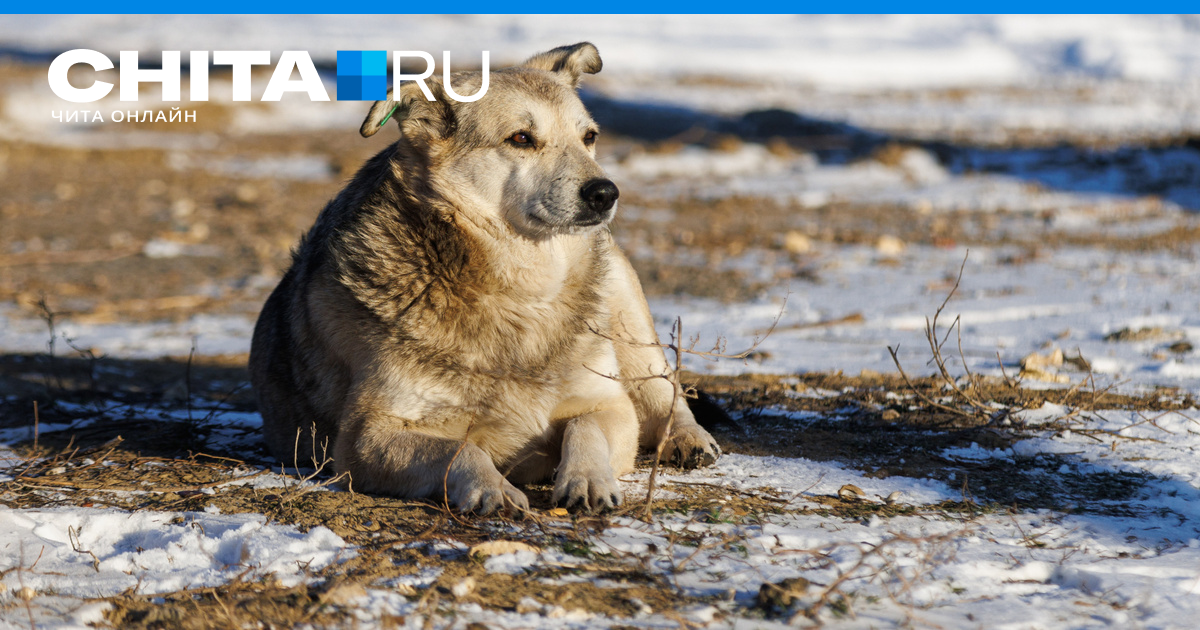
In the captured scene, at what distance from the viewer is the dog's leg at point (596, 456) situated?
333 centimetres

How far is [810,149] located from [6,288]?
49.4 ft

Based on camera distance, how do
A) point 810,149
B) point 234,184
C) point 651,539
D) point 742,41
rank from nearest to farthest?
point 651,539 < point 234,184 < point 810,149 < point 742,41

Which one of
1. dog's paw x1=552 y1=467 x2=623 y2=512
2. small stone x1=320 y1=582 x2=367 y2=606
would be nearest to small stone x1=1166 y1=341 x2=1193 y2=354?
dog's paw x1=552 y1=467 x2=623 y2=512

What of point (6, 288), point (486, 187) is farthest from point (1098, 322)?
point (6, 288)

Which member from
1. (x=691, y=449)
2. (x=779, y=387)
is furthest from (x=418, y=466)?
(x=779, y=387)

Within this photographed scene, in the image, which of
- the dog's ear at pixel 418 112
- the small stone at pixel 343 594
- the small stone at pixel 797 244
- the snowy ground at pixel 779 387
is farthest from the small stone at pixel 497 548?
the small stone at pixel 797 244

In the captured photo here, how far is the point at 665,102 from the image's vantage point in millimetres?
30641

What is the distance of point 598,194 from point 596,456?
1.10 meters

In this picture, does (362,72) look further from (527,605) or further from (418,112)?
(527,605)

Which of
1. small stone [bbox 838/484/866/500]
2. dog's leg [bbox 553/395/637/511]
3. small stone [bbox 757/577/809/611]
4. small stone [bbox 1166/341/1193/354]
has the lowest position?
small stone [bbox 757/577/809/611]

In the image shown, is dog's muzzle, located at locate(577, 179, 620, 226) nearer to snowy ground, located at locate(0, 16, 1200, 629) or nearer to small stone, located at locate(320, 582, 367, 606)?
snowy ground, located at locate(0, 16, 1200, 629)

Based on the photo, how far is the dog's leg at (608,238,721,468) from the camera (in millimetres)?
4051

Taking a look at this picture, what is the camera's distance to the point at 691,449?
13.3 ft

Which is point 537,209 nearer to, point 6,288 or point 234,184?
point 6,288
